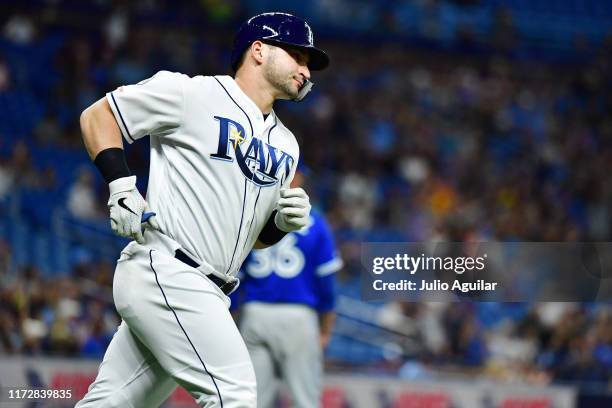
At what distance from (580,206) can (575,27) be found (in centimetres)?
523

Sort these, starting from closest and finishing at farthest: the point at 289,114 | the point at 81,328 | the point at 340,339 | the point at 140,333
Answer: the point at 140,333
the point at 81,328
the point at 340,339
the point at 289,114

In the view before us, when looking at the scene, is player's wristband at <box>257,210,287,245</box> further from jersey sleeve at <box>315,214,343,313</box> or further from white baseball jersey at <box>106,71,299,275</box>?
jersey sleeve at <box>315,214,343,313</box>

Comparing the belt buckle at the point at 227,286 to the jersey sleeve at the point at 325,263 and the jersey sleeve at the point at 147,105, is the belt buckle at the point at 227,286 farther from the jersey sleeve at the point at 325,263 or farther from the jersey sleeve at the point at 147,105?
the jersey sleeve at the point at 325,263

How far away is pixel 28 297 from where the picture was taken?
1017 centimetres

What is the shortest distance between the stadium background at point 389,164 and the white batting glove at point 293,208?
14.6 feet

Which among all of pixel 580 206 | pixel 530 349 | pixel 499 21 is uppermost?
pixel 499 21

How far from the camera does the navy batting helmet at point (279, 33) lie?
13.7 ft

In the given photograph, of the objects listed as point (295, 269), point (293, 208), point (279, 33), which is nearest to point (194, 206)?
point (293, 208)

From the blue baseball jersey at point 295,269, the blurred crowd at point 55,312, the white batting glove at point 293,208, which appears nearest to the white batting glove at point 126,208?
the white batting glove at point 293,208

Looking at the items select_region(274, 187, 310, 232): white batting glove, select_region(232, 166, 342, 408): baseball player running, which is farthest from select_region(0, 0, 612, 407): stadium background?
select_region(274, 187, 310, 232): white batting glove

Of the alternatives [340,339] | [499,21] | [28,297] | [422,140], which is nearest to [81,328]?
[28,297]

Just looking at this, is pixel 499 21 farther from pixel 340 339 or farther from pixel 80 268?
pixel 80 268

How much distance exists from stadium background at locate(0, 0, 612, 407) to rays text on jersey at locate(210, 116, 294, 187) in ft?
14.9

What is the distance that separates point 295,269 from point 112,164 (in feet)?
11.2
